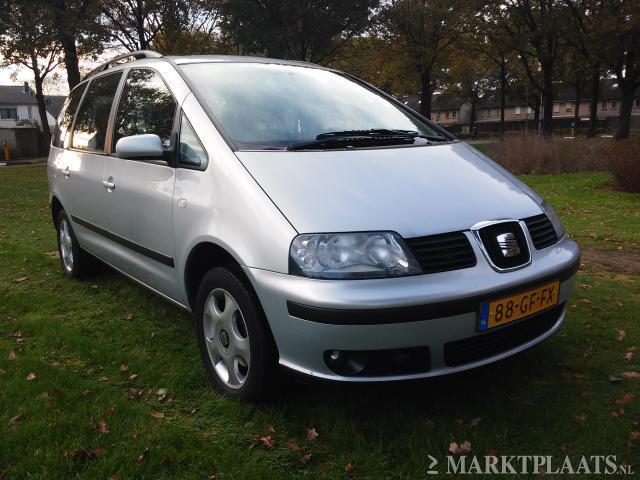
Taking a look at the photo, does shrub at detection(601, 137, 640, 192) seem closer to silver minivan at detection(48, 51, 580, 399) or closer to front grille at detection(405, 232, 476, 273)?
silver minivan at detection(48, 51, 580, 399)

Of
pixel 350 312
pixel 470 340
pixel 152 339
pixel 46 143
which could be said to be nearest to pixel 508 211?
pixel 470 340

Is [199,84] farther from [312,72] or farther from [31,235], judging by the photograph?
[31,235]

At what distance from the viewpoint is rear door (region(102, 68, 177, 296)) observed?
10.5 feet

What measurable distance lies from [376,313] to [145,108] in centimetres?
226

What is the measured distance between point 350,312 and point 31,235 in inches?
254

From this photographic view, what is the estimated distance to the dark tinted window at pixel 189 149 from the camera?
117 inches

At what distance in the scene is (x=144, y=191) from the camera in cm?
337

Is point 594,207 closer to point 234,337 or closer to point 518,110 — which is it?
point 234,337

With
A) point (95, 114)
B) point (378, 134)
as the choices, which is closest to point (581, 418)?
point (378, 134)

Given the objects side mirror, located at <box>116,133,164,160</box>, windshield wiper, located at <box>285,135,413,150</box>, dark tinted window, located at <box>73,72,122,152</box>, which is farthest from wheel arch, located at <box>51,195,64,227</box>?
windshield wiper, located at <box>285,135,413,150</box>

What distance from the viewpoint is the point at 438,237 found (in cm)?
243

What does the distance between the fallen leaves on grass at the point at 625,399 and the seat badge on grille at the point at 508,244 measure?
40.4 inches

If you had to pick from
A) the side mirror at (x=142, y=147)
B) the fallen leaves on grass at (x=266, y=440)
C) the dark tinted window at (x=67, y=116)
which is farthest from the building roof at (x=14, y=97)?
the fallen leaves on grass at (x=266, y=440)

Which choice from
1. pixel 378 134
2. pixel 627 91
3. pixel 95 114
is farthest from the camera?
pixel 627 91
